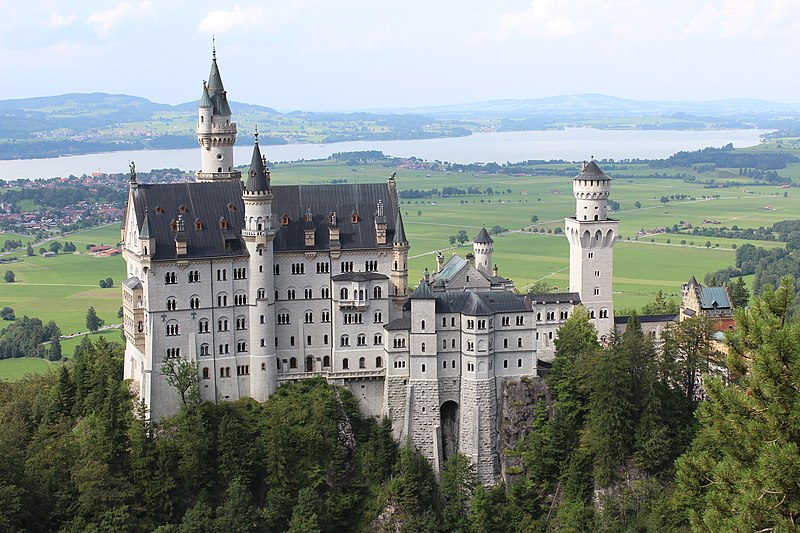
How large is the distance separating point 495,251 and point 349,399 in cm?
12529

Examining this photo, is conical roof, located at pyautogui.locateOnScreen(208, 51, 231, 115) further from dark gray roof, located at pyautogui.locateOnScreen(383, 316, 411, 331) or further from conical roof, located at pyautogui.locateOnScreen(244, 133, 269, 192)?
dark gray roof, located at pyautogui.locateOnScreen(383, 316, 411, 331)

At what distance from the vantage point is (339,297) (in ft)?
251

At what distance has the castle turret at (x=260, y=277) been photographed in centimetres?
7369

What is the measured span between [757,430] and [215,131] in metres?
55.9

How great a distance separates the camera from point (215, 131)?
275 feet

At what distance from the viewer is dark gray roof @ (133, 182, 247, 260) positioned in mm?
73562

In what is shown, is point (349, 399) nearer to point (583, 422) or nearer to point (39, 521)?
point (583, 422)

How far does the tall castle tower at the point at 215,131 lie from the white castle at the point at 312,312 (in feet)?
27.3

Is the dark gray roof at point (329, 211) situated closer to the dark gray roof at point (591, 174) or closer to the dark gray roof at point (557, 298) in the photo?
the dark gray roof at point (557, 298)

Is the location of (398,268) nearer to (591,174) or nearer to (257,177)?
(257,177)

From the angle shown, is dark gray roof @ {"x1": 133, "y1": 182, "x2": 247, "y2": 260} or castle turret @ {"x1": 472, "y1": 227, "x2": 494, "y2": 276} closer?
dark gray roof @ {"x1": 133, "y1": 182, "x2": 247, "y2": 260}

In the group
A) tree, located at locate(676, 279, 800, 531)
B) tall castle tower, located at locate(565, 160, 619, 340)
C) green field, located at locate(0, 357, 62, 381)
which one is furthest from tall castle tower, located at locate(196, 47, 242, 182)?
tree, located at locate(676, 279, 800, 531)

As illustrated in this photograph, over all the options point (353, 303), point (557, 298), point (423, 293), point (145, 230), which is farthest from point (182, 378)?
point (557, 298)

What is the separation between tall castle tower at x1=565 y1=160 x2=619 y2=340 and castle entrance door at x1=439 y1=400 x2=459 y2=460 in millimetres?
15048
